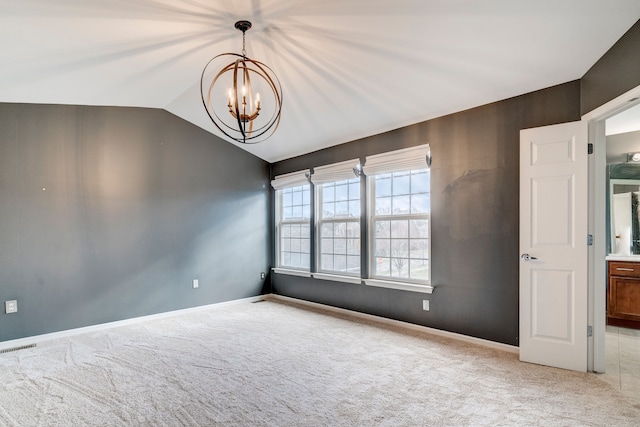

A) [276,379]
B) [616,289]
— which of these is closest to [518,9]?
[276,379]

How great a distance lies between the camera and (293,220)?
582 cm

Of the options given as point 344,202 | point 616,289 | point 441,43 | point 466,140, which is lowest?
point 616,289

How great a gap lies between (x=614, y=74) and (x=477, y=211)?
1.51 m

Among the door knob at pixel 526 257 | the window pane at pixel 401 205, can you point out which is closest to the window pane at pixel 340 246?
the window pane at pixel 401 205

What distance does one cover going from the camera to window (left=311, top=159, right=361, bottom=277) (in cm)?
489

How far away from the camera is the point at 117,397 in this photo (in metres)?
2.53

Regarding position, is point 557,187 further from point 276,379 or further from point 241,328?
point 241,328

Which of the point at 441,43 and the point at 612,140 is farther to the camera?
the point at 612,140

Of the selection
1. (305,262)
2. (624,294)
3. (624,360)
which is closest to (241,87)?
(305,262)

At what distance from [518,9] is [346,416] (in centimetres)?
283

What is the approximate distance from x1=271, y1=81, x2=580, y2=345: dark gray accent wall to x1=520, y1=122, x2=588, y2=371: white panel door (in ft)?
0.57

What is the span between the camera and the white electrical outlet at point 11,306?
3.71m

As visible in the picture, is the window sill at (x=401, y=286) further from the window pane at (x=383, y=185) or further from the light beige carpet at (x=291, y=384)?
the window pane at (x=383, y=185)

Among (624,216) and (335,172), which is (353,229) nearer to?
(335,172)
